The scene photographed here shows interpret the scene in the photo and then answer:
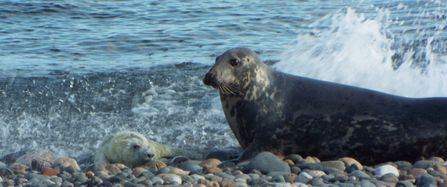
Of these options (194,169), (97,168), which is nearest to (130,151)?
(97,168)

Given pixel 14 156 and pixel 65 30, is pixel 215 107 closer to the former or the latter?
pixel 14 156

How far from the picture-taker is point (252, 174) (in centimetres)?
337

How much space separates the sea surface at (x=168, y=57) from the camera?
5789mm

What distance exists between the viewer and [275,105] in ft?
14.1

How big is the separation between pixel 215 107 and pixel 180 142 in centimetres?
127

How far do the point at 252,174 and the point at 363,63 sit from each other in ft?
19.4

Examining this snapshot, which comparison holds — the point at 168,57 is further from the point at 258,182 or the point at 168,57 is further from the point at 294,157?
the point at 258,182

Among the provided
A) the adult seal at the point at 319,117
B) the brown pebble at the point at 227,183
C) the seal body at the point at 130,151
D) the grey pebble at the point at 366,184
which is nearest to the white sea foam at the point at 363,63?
the adult seal at the point at 319,117

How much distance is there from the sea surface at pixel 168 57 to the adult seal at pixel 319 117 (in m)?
1.02

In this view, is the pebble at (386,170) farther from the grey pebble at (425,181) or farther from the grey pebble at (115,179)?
the grey pebble at (115,179)

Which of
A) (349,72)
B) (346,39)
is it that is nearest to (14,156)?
(349,72)

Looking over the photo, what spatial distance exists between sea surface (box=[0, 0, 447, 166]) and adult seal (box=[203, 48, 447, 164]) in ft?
3.34

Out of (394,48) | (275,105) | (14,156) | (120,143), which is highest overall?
(394,48)

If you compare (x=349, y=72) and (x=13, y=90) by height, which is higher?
(x=349, y=72)
